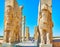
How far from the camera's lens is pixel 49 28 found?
904 centimetres

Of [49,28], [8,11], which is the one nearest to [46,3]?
[49,28]

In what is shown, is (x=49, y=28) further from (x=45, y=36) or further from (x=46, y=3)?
(x=46, y=3)

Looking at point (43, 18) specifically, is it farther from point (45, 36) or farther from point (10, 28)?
point (10, 28)

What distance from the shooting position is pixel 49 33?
9000 mm

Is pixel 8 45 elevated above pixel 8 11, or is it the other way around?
pixel 8 11

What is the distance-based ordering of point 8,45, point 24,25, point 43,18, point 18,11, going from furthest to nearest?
point 24,25 → point 18,11 → point 8,45 → point 43,18

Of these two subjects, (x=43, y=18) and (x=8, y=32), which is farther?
(x=8, y=32)

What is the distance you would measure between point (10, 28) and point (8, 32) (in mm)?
262

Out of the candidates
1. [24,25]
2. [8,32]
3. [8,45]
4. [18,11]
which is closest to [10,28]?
[8,32]

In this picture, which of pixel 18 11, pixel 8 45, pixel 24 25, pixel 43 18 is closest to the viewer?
pixel 43 18

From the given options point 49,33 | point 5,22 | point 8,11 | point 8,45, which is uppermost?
point 8,11

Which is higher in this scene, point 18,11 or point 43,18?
point 18,11

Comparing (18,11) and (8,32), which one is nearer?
(8,32)

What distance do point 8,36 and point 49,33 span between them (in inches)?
93.7
